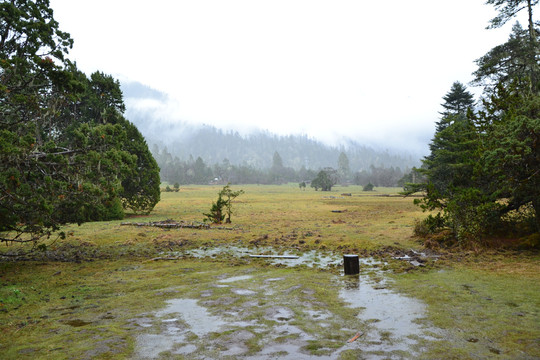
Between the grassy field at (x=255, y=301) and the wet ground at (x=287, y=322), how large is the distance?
0.12ft

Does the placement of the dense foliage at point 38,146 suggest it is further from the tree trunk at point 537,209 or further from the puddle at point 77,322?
the tree trunk at point 537,209

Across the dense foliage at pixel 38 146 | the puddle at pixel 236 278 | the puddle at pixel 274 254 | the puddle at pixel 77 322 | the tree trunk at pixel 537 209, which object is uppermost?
the dense foliage at pixel 38 146

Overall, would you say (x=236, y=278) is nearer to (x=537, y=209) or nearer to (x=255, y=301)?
(x=255, y=301)

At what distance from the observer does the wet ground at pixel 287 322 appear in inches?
194

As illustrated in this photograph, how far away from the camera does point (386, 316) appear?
6.34 m

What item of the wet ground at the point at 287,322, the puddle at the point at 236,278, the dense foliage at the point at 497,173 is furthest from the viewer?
the dense foliage at the point at 497,173

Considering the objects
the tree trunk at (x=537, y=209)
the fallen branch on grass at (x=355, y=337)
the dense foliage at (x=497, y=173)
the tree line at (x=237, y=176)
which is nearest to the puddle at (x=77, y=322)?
the fallen branch on grass at (x=355, y=337)

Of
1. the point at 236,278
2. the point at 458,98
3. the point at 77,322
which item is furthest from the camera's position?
the point at 458,98

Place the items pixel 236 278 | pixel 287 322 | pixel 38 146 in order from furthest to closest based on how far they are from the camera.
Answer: pixel 38 146, pixel 236 278, pixel 287 322

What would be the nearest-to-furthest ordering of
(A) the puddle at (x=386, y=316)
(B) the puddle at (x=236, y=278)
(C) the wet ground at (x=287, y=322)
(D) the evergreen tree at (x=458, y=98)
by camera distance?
1. (C) the wet ground at (x=287, y=322)
2. (A) the puddle at (x=386, y=316)
3. (B) the puddle at (x=236, y=278)
4. (D) the evergreen tree at (x=458, y=98)

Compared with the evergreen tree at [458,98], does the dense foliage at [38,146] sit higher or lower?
lower

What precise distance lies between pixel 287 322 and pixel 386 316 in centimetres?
189

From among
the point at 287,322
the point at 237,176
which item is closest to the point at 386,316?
the point at 287,322

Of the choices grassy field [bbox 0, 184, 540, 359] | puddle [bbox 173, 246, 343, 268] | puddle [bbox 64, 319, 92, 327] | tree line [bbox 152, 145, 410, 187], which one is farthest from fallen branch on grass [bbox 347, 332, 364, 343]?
tree line [bbox 152, 145, 410, 187]
